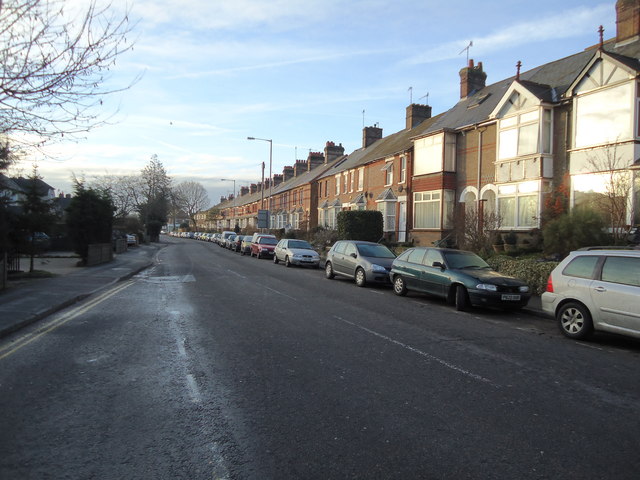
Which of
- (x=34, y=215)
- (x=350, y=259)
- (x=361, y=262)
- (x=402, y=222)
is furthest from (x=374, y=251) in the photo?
(x=402, y=222)

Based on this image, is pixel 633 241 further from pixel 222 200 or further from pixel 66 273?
pixel 222 200

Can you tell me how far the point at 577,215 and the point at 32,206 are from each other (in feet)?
59.6

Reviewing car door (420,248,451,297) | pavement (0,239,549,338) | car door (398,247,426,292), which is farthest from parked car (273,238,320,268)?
car door (420,248,451,297)

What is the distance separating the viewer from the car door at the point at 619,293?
705cm

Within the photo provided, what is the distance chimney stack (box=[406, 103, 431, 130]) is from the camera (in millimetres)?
34781

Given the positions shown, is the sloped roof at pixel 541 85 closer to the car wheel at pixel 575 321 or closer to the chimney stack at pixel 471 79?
the chimney stack at pixel 471 79

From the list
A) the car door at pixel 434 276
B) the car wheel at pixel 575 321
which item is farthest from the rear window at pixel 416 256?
the car wheel at pixel 575 321

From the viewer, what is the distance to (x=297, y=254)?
76.0 ft

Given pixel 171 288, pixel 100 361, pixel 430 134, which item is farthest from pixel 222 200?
pixel 100 361

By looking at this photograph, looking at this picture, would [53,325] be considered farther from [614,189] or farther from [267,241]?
[267,241]

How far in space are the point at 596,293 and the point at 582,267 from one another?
65cm

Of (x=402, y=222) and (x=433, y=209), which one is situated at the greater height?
(x=433, y=209)

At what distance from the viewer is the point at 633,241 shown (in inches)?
551

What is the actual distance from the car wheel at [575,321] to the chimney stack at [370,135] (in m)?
36.6
